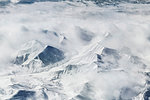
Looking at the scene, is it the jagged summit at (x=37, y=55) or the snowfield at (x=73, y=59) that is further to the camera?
the jagged summit at (x=37, y=55)

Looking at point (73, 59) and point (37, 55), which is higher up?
point (73, 59)

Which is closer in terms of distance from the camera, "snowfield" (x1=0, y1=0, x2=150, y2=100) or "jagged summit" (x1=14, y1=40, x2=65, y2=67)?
"snowfield" (x1=0, y1=0, x2=150, y2=100)

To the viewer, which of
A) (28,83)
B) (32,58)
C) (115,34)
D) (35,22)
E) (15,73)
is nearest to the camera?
(28,83)

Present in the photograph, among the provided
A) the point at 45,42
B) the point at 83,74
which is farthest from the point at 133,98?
the point at 45,42

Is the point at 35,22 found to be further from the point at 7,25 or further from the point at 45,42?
the point at 45,42

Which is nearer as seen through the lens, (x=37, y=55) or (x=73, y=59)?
(x=73, y=59)

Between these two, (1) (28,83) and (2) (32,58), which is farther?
(2) (32,58)

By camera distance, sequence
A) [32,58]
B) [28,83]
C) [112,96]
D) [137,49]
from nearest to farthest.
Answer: [112,96] < [28,83] < [32,58] < [137,49]
